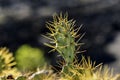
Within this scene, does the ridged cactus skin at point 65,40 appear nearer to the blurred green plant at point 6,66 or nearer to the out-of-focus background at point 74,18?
the blurred green plant at point 6,66

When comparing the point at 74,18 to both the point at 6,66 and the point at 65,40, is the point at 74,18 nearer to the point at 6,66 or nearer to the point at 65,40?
the point at 6,66

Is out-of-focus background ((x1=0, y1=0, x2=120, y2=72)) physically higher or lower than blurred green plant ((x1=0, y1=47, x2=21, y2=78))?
higher

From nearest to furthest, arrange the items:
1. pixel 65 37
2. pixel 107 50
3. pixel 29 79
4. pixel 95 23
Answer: pixel 65 37 < pixel 29 79 < pixel 107 50 < pixel 95 23

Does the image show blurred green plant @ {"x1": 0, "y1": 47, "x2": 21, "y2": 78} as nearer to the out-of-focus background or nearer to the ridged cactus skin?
the ridged cactus skin

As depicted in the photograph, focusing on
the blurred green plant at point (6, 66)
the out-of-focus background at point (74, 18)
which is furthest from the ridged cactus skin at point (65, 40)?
the out-of-focus background at point (74, 18)

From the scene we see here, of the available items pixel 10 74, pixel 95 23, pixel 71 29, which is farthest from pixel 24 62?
pixel 95 23

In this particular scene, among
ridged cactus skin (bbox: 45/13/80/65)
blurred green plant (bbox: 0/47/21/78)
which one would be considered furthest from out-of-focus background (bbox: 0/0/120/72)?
ridged cactus skin (bbox: 45/13/80/65)

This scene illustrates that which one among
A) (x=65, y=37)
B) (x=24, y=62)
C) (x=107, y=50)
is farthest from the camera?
(x=107, y=50)

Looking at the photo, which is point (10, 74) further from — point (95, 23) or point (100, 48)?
point (95, 23)
